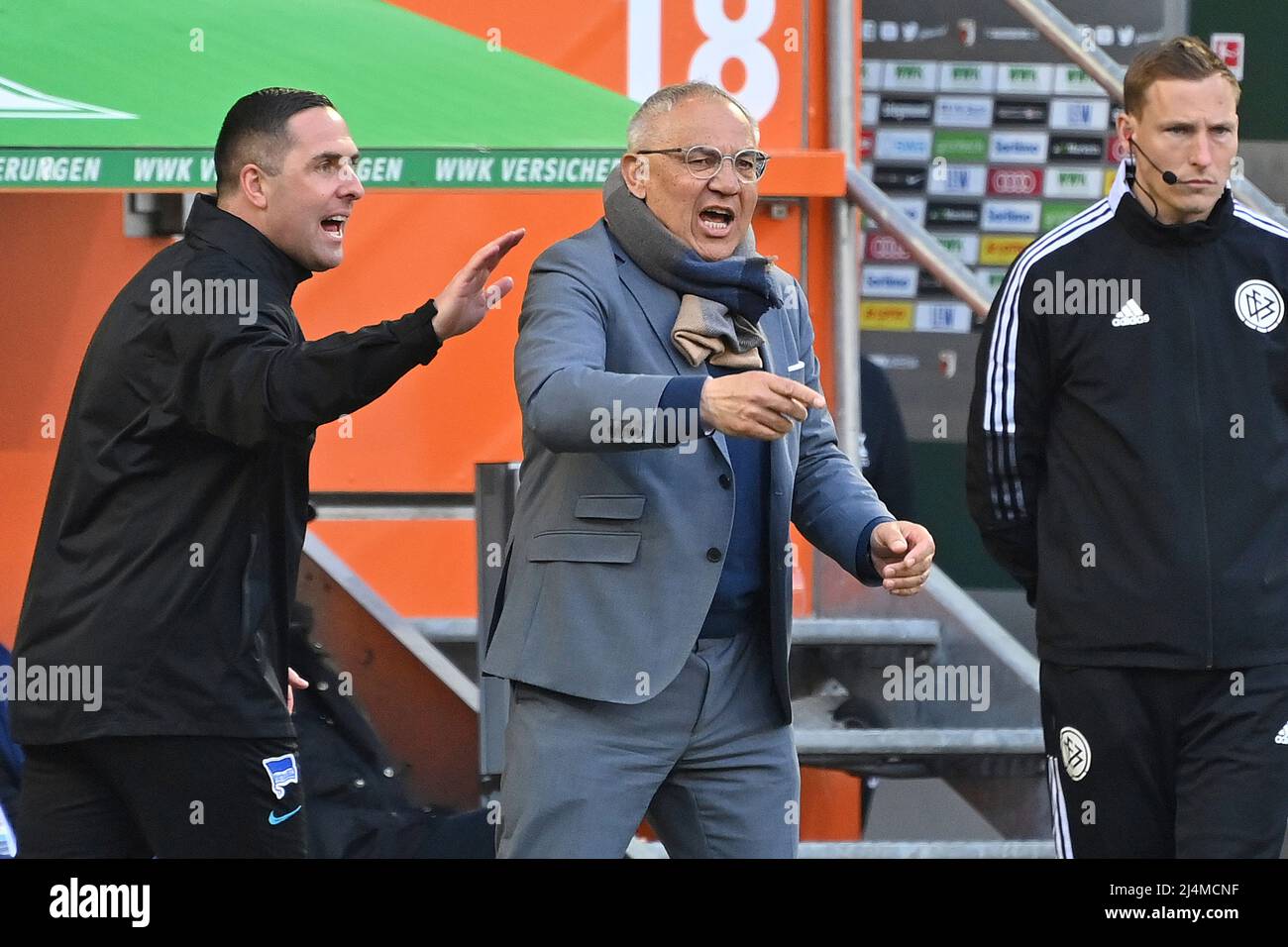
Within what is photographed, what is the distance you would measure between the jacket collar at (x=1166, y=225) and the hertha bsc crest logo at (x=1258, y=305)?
125 millimetres

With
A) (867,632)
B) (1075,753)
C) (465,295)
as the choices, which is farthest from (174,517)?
(867,632)

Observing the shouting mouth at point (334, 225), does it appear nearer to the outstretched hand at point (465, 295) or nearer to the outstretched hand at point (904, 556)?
the outstretched hand at point (465, 295)

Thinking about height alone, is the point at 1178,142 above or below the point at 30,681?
above

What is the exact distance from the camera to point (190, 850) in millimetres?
3604

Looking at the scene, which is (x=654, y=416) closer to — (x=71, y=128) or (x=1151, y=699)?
(x=1151, y=699)

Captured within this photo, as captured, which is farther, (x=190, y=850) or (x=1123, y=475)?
(x=1123, y=475)

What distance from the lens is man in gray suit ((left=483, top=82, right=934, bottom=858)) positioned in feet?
11.2

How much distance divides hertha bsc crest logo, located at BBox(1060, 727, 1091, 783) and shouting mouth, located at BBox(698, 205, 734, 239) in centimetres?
121

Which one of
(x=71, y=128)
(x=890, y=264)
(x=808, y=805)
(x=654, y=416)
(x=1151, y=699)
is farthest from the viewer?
(x=890, y=264)

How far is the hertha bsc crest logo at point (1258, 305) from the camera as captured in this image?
3.92 meters

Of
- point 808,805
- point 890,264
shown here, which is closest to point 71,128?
point 808,805

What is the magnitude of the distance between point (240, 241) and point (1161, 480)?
181 cm

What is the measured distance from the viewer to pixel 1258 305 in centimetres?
394

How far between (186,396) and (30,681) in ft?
1.91
